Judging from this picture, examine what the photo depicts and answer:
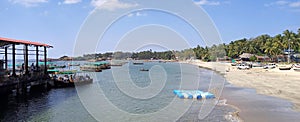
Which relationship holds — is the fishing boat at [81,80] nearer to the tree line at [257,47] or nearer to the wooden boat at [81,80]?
the wooden boat at [81,80]

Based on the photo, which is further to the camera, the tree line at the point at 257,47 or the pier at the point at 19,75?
the tree line at the point at 257,47

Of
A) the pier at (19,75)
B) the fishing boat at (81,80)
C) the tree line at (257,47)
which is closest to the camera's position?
the pier at (19,75)

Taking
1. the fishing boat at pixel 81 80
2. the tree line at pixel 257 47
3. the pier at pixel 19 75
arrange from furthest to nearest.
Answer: the tree line at pixel 257 47 → the fishing boat at pixel 81 80 → the pier at pixel 19 75

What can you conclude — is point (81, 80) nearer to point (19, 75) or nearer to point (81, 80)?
point (81, 80)

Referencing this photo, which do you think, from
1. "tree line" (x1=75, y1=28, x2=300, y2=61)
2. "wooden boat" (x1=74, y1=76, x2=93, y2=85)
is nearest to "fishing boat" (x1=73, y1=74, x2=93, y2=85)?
"wooden boat" (x1=74, y1=76, x2=93, y2=85)

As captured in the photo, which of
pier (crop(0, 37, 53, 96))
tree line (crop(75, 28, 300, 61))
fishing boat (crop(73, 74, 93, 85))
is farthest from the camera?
tree line (crop(75, 28, 300, 61))

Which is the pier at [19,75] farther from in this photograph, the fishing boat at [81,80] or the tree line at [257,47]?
the tree line at [257,47]

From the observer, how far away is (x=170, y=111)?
22266mm

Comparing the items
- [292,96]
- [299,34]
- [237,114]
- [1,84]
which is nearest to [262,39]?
[299,34]

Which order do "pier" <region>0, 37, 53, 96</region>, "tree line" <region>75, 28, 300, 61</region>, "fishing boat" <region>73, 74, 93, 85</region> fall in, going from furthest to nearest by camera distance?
"tree line" <region>75, 28, 300, 61</region> < "fishing boat" <region>73, 74, 93, 85</region> < "pier" <region>0, 37, 53, 96</region>

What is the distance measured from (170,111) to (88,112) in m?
7.08

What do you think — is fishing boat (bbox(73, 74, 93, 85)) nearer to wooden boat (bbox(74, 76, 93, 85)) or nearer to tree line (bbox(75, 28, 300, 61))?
wooden boat (bbox(74, 76, 93, 85))

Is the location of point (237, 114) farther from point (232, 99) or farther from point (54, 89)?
point (54, 89)

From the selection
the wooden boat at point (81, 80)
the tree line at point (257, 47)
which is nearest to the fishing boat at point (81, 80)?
the wooden boat at point (81, 80)
